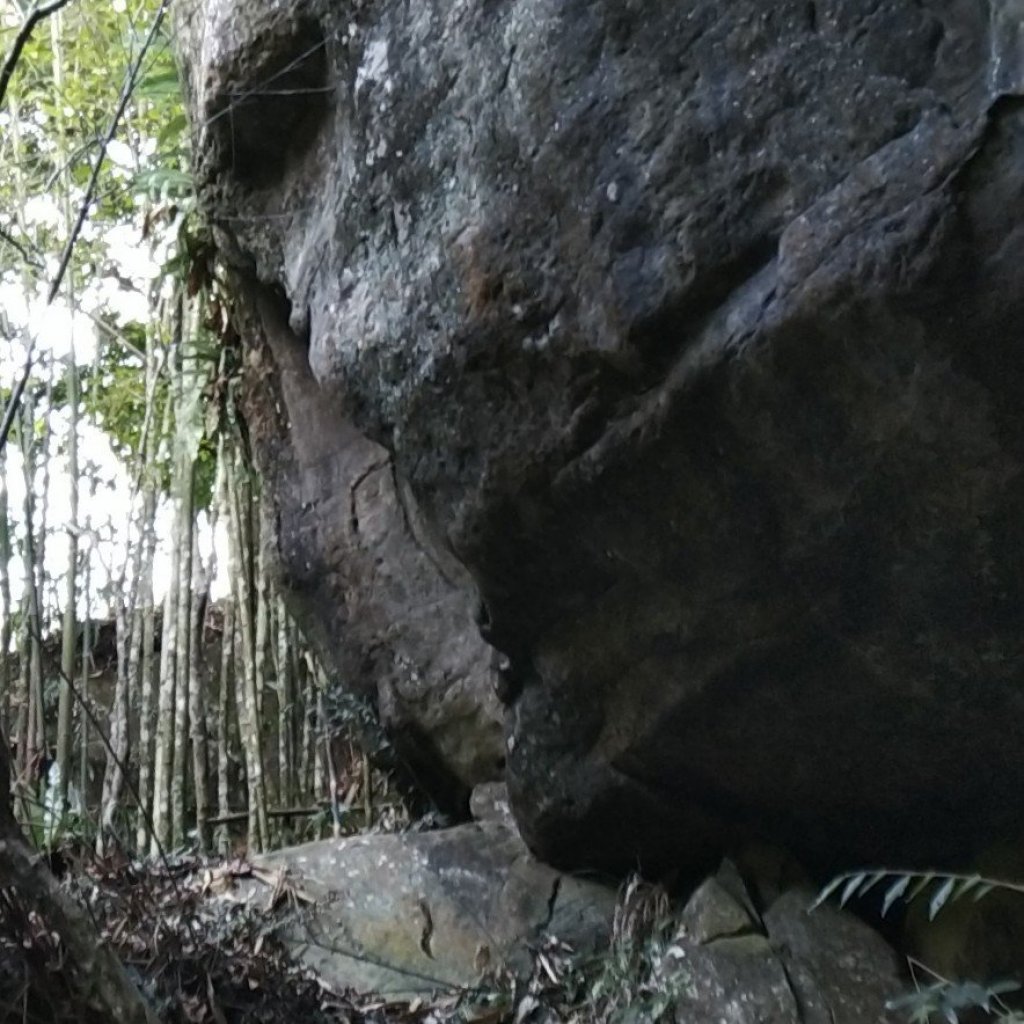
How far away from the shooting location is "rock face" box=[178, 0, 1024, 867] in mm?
1842

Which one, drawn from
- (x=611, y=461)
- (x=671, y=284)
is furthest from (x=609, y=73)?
(x=611, y=461)

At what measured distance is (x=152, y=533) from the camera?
5.02m

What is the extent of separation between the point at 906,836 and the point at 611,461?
1.24m

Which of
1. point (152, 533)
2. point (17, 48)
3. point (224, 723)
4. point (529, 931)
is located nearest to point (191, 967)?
point (529, 931)

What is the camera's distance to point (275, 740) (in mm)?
4586

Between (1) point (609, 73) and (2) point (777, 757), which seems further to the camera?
(2) point (777, 757)

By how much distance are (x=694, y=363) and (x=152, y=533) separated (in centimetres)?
349

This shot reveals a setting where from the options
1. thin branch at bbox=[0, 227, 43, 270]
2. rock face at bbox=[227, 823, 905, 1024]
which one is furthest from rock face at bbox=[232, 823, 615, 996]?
thin branch at bbox=[0, 227, 43, 270]

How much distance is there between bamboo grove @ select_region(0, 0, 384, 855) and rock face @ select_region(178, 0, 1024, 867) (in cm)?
143

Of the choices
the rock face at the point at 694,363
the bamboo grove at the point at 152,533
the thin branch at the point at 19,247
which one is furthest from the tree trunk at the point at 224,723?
the rock face at the point at 694,363

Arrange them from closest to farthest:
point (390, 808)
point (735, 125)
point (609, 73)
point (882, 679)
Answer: point (735, 125) < point (609, 73) < point (882, 679) < point (390, 808)

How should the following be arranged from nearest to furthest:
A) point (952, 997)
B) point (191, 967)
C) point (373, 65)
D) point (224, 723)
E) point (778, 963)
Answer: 1. point (952, 997)
2. point (191, 967)
3. point (778, 963)
4. point (373, 65)
5. point (224, 723)

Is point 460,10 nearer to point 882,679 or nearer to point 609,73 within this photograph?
point 609,73

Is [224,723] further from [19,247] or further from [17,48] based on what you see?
[17,48]
